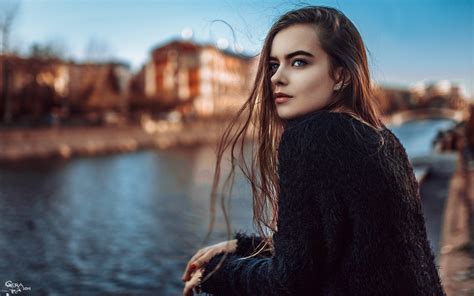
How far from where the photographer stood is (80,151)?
2675 centimetres

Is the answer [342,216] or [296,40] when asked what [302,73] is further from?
[342,216]

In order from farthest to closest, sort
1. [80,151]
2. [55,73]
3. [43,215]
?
[55,73]
[80,151]
[43,215]

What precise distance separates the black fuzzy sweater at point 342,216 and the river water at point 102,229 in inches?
56.4

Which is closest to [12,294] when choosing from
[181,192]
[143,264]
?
[143,264]

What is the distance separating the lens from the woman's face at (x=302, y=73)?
123 centimetres

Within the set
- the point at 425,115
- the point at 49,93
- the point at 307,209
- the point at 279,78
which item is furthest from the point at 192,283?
the point at 425,115

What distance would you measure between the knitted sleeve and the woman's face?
0.43 ft

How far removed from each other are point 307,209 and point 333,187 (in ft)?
0.23

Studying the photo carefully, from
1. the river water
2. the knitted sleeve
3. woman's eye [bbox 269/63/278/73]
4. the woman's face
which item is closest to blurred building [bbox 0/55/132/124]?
the river water

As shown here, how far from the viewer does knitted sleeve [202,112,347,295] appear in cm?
106

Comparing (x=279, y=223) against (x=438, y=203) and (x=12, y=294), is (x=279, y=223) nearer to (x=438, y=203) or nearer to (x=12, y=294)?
(x=12, y=294)

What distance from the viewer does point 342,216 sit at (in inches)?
42.1

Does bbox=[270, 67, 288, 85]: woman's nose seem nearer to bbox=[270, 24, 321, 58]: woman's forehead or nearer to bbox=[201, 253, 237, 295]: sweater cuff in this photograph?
bbox=[270, 24, 321, 58]: woman's forehead

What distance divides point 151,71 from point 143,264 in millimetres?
72850
